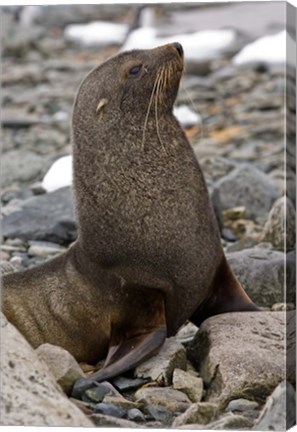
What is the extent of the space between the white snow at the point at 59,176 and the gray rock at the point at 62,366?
352 centimetres

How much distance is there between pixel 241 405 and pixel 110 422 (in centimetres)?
69

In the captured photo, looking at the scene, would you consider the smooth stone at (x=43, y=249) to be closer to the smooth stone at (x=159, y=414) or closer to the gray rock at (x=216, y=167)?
the gray rock at (x=216, y=167)

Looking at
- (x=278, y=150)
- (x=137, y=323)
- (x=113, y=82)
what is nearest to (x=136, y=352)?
(x=137, y=323)

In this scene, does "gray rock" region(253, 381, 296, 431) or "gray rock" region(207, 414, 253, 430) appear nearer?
"gray rock" region(253, 381, 296, 431)

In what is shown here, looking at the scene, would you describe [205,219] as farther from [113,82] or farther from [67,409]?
[67,409]

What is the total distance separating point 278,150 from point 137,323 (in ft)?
20.9

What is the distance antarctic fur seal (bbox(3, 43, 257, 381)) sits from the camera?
26.1 ft

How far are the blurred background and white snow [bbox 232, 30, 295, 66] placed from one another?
0.10 ft

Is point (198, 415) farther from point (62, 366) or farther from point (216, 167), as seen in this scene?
point (216, 167)

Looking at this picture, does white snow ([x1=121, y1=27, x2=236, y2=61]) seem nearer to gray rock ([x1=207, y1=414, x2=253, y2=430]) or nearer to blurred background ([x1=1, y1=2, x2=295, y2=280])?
Answer: blurred background ([x1=1, y1=2, x2=295, y2=280])

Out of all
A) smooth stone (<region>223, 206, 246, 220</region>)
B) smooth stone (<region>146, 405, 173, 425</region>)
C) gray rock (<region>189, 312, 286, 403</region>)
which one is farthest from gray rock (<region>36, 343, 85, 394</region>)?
smooth stone (<region>223, 206, 246, 220</region>)

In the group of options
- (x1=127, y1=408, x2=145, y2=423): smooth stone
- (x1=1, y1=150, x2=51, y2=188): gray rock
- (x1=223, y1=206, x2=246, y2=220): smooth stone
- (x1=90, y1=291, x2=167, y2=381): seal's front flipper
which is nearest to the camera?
(x1=127, y1=408, x2=145, y2=423): smooth stone

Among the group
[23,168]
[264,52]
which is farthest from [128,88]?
[23,168]

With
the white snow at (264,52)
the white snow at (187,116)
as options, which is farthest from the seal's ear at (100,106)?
the white snow at (187,116)
